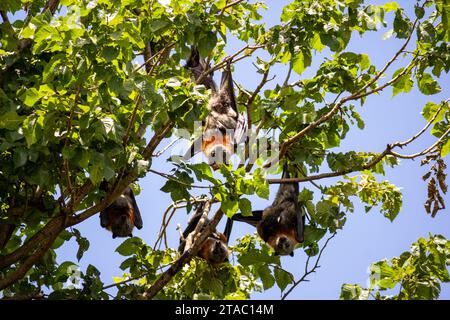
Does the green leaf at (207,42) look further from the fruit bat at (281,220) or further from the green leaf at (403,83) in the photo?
the fruit bat at (281,220)

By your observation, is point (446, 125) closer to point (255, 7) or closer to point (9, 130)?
point (255, 7)

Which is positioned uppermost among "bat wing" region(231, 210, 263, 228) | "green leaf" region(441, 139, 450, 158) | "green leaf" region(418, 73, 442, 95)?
"green leaf" region(418, 73, 442, 95)

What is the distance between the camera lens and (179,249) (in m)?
10.9

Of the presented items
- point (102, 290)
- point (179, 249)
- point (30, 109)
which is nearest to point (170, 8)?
point (30, 109)

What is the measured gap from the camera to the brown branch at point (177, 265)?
8.72 metres

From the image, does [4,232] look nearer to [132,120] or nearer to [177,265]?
[177,265]

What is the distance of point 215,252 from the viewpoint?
1103 cm

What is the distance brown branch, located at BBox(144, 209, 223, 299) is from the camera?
28.6 feet

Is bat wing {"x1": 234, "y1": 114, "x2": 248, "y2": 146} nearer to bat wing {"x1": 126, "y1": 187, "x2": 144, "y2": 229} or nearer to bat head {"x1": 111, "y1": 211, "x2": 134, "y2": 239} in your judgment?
bat wing {"x1": 126, "y1": 187, "x2": 144, "y2": 229}

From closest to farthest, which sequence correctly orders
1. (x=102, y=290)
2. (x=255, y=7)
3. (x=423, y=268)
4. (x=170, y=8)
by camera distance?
1. (x=170, y=8)
2. (x=423, y=268)
3. (x=102, y=290)
4. (x=255, y=7)

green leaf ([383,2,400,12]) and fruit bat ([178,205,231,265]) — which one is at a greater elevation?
green leaf ([383,2,400,12])

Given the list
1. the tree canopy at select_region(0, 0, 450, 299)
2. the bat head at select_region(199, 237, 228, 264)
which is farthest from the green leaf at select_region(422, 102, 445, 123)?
the bat head at select_region(199, 237, 228, 264)

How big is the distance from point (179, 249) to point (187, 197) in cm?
271

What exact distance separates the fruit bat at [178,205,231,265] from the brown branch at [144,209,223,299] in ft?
3.03
